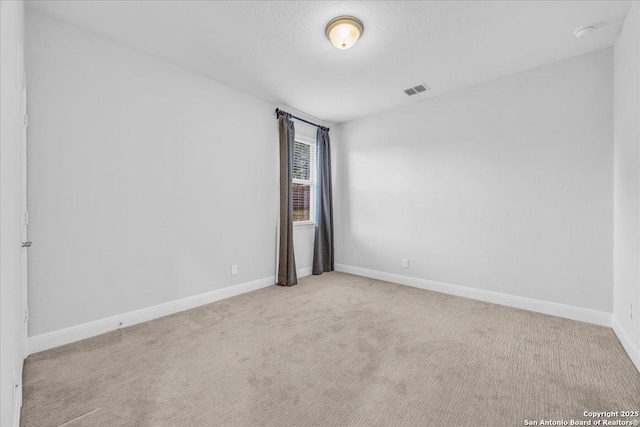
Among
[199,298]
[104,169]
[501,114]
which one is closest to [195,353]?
[199,298]

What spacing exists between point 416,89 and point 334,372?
10.7ft

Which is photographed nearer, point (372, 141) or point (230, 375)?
point (230, 375)

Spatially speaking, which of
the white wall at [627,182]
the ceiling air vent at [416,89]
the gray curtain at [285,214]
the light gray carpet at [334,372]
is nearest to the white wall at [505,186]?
the white wall at [627,182]

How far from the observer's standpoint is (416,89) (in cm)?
346

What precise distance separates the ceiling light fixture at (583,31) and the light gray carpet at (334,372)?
8.52 ft

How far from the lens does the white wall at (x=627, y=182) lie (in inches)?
79.1

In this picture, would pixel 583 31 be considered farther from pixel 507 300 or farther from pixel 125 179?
pixel 125 179

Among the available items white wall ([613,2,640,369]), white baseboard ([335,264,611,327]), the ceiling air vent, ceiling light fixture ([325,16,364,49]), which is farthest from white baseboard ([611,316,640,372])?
ceiling light fixture ([325,16,364,49])

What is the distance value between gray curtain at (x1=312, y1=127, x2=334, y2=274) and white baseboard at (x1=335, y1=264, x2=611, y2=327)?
0.78 metres

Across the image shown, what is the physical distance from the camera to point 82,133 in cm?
232

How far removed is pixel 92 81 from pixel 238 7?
1433mm

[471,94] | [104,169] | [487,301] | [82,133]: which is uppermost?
[471,94]

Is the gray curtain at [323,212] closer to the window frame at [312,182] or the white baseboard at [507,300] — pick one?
the window frame at [312,182]

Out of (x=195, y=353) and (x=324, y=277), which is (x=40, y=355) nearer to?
(x=195, y=353)
